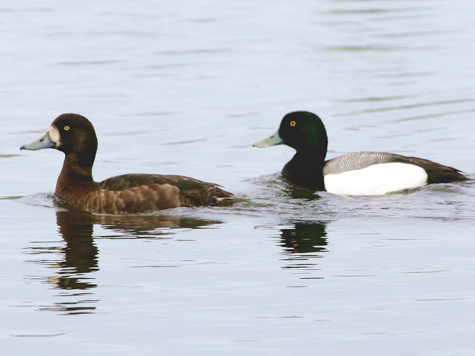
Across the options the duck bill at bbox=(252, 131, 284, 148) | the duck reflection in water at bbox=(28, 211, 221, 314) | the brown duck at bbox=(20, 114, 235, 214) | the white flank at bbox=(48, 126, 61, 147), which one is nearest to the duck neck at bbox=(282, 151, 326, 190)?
the duck bill at bbox=(252, 131, 284, 148)

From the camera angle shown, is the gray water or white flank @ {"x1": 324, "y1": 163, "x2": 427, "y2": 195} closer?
the gray water

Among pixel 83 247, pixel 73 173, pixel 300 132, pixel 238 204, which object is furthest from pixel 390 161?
pixel 83 247

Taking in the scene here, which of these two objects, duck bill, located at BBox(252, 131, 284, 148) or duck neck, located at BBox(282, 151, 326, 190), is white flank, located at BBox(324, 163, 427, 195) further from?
duck bill, located at BBox(252, 131, 284, 148)

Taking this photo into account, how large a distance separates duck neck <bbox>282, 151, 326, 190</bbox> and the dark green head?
14 cm

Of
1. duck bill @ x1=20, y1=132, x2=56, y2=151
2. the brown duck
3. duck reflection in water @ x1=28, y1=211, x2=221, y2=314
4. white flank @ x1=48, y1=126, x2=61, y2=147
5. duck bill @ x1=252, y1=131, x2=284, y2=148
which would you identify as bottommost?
duck reflection in water @ x1=28, y1=211, x2=221, y2=314

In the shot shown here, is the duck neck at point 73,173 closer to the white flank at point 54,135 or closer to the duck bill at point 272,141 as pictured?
the white flank at point 54,135

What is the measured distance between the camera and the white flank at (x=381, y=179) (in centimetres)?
1298

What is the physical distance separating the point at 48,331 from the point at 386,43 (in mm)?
18877

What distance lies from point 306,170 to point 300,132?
706mm

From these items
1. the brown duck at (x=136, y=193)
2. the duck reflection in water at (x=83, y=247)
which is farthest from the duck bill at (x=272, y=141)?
the duck reflection in water at (x=83, y=247)

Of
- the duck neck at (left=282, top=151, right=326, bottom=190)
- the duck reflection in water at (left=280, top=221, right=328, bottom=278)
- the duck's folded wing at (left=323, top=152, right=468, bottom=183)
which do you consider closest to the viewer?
the duck reflection in water at (left=280, top=221, right=328, bottom=278)

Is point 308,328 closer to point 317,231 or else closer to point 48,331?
point 48,331

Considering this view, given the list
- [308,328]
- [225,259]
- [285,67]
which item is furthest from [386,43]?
[308,328]

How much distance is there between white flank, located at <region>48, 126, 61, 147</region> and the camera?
477 inches
